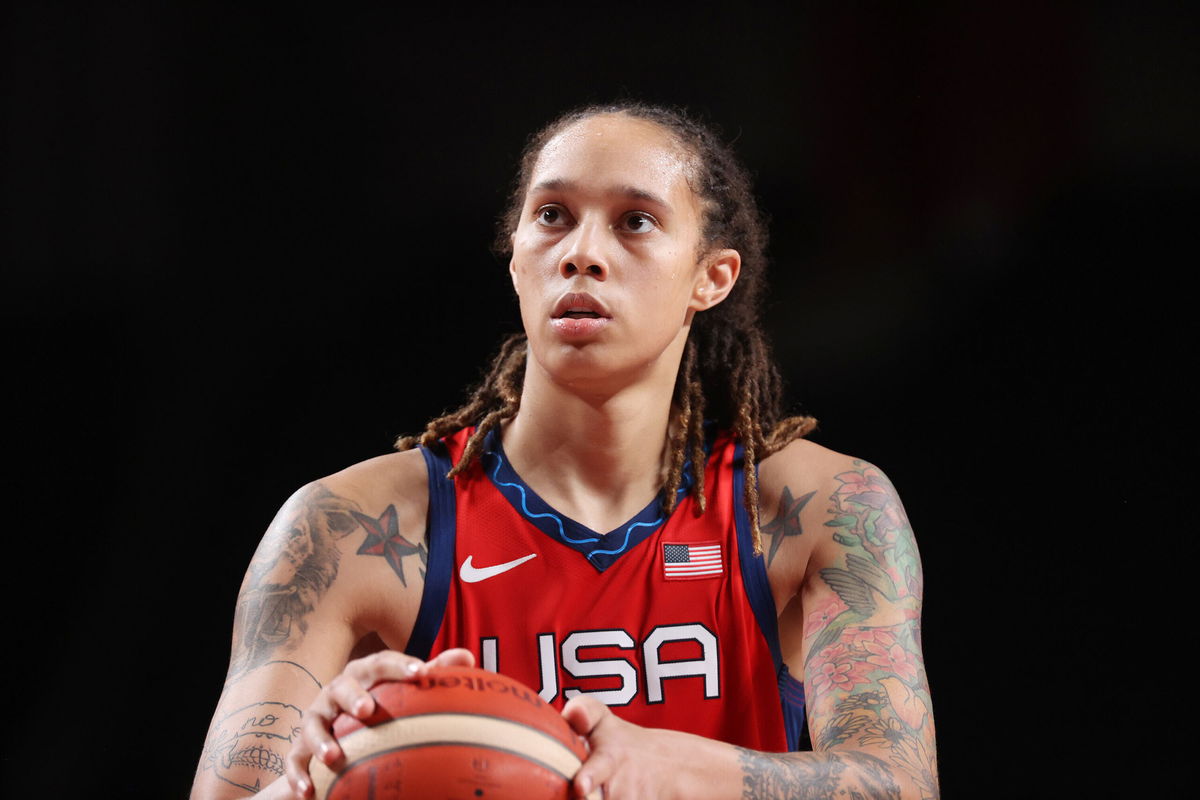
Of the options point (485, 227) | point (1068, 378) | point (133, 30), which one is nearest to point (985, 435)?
point (1068, 378)

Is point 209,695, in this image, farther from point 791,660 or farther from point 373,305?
point 791,660

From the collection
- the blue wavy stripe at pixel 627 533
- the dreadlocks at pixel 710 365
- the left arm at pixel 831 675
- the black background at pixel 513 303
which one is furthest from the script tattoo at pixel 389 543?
the black background at pixel 513 303

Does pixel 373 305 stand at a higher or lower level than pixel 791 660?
higher

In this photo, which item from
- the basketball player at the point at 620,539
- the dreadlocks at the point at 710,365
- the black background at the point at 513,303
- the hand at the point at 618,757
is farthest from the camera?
the black background at the point at 513,303

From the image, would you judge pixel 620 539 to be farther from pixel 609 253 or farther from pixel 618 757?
pixel 618 757

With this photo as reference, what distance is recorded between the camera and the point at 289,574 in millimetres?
2287

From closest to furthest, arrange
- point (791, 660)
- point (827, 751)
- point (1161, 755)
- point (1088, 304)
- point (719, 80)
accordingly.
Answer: point (827, 751)
point (791, 660)
point (1161, 755)
point (1088, 304)
point (719, 80)

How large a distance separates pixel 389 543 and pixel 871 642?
91 cm

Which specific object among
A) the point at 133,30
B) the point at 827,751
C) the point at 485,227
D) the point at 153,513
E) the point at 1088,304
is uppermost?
the point at 133,30

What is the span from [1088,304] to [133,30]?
273cm

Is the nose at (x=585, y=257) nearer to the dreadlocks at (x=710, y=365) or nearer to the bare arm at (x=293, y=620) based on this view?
the dreadlocks at (x=710, y=365)

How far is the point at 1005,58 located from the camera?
3711 mm

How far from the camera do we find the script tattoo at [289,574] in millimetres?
2207

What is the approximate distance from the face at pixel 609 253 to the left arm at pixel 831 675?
16.2 inches
